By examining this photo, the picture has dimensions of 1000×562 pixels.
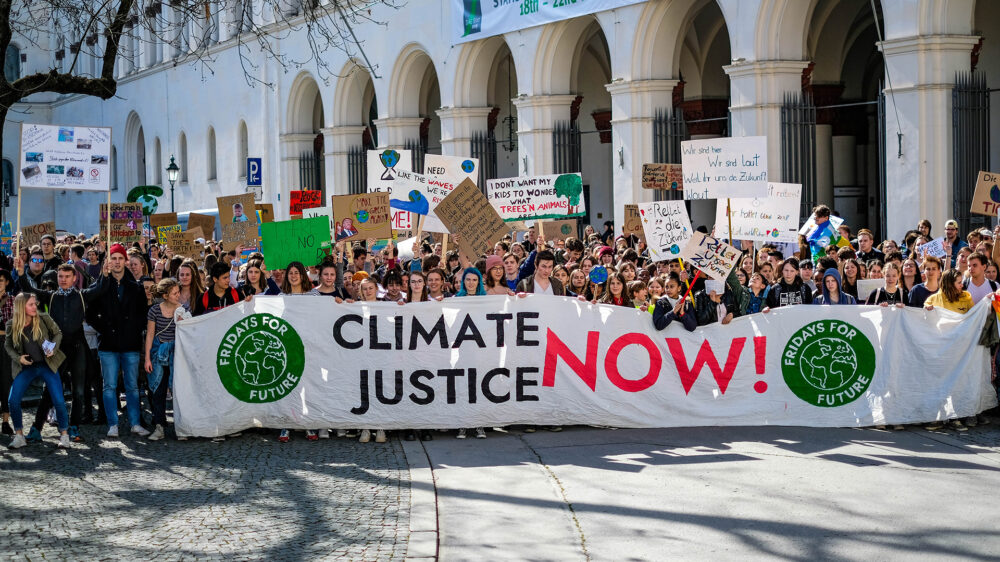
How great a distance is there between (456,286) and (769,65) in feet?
30.9

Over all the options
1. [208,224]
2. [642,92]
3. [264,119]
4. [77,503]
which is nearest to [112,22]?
[77,503]

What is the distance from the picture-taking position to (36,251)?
15586mm

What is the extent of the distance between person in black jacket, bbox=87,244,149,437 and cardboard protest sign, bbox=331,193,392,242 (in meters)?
5.66

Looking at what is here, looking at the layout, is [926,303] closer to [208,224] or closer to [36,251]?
[36,251]

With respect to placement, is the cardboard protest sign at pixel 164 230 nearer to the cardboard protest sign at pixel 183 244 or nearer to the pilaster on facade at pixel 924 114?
the cardboard protest sign at pixel 183 244

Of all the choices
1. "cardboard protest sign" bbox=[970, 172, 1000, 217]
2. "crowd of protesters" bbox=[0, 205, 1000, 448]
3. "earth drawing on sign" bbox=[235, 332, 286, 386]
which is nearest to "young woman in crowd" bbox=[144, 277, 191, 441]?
"crowd of protesters" bbox=[0, 205, 1000, 448]

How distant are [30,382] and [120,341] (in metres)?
0.80

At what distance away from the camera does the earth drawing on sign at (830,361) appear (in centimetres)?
1070

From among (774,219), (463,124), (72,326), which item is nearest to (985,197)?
(774,219)

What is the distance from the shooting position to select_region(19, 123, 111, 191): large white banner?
46.1 ft

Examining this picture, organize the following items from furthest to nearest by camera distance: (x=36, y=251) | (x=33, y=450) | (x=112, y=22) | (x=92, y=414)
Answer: (x=36, y=251)
(x=112, y=22)
(x=92, y=414)
(x=33, y=450)

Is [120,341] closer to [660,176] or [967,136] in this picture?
[660,176]

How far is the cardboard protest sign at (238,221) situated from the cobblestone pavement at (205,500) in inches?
310

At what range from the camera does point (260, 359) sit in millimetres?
10766
